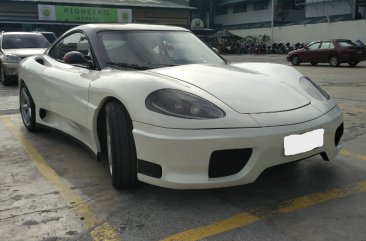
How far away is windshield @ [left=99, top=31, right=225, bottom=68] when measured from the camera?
153 inches

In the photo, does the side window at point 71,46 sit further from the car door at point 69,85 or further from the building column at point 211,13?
the building column at point 211,13

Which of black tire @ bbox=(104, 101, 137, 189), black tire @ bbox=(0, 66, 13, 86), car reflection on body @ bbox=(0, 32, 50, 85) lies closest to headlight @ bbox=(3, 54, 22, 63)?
car reflection on body @ bbox=(0, 32, 50, 85)

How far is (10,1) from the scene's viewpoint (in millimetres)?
41312

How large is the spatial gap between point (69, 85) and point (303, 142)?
2195 mm

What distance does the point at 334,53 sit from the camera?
1891 centimetres

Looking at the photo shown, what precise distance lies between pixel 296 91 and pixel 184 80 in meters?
0.91

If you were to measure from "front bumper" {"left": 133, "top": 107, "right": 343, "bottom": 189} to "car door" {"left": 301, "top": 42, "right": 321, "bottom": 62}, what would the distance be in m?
17.9

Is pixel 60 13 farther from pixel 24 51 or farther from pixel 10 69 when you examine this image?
pixel 10 69

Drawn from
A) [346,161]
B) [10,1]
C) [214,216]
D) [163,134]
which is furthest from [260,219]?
[10,1]

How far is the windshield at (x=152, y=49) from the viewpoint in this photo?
3875 mm

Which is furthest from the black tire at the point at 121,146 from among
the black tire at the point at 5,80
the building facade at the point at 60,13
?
the building facade at the point at 60,13

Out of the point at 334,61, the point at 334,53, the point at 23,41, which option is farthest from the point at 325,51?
the point at 23,41

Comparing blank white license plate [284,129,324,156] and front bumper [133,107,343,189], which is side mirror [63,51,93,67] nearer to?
front bumper [133,107,343,189]

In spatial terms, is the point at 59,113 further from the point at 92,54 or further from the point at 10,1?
the point at 10,1
